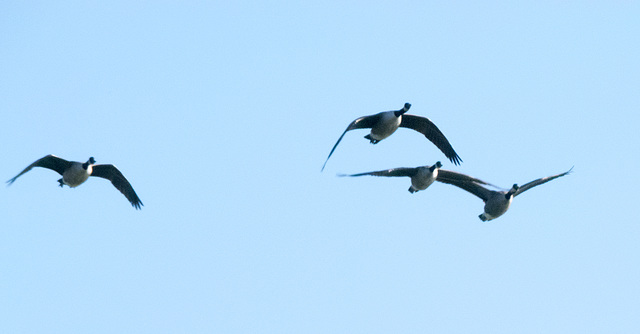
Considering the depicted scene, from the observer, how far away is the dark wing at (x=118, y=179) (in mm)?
23691

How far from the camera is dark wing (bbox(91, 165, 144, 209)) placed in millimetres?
23691

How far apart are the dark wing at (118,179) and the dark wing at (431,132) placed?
762 centimetres

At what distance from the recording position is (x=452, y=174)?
2111cm

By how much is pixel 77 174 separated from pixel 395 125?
775 cm

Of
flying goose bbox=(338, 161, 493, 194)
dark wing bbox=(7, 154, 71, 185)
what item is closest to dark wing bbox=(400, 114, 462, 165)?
flying goose bbox=(338, 161, 493, 194)

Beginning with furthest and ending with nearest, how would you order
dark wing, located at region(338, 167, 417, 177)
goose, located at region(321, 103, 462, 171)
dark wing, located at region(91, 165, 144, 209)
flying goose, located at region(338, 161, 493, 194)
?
1. dark wing, located at region(91, 165, 144, 209)
2. goose, located at region(321, 103, 462, 171)
3. flying goose, located at region(338, 161, 493, 194)
4. dark wing, located at region(338, 167, 417, 177)

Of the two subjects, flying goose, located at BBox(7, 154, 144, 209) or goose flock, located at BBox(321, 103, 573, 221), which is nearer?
goose flock, located at BBox(321, 103, 573, 221)

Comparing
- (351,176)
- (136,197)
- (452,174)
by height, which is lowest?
(351,176)

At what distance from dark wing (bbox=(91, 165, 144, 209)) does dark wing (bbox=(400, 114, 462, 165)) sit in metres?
7.62

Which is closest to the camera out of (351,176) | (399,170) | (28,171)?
(351,176)

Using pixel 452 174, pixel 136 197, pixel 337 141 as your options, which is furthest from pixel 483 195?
pixel 136 197

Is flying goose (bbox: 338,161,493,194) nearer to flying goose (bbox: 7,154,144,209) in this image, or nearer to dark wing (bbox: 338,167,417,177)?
dark wing (bbox: 338,167,417,177)

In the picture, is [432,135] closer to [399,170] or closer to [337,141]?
[399,170]

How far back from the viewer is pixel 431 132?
23203 millimetres
